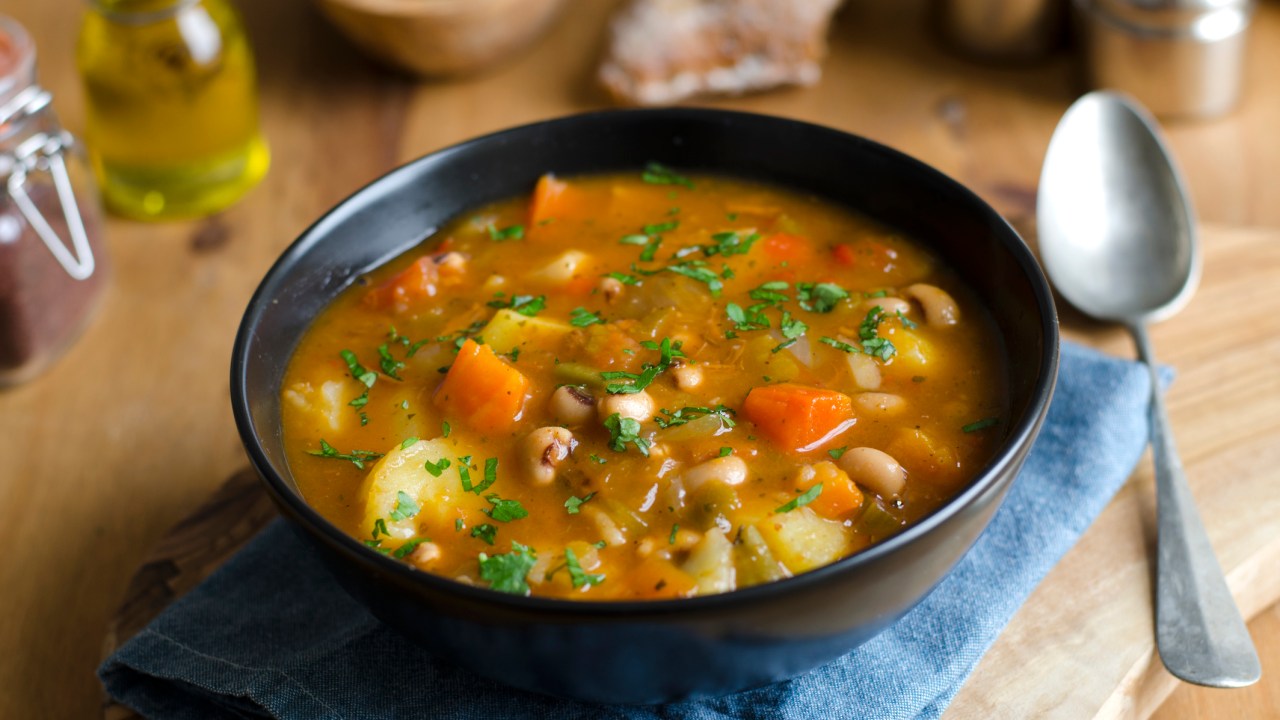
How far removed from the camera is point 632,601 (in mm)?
2234

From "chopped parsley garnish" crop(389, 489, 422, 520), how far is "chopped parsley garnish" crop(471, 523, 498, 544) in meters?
0.14

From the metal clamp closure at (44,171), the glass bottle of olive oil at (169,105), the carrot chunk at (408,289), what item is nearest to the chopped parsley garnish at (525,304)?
the carrot chunk at (408,289)

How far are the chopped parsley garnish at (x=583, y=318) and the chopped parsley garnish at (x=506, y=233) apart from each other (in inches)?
17.0

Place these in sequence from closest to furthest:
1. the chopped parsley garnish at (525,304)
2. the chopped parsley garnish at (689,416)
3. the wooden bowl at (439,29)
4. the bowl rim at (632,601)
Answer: the bowl rim at (632,601)
the chopped parsley garnish at (689,416)
the chopped parsley garnish at (525,304)
the wooden bowl at (439,29)

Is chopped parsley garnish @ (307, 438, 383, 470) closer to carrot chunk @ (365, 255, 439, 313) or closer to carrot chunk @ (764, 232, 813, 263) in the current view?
carrot chunk @ (365, 255, 439, 313)

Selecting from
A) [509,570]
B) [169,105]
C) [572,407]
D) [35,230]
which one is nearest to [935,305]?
[572,407]

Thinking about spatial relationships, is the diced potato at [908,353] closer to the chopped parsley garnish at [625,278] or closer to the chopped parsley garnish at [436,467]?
the chopped parsley garnish at [625,278]

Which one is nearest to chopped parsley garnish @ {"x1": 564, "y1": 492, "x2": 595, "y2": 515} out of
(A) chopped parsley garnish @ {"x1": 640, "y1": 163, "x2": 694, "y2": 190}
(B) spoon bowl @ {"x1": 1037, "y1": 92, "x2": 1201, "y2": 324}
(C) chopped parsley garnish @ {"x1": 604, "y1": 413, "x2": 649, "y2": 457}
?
(C) chopped parsley garnish @ {"x1": 604, "y1": 413, "x2": 649, "y2": 457}

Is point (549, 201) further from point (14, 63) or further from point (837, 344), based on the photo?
point (14, 63)

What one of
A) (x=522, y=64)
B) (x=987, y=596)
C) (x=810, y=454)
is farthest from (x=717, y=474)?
(x=522, y=64)

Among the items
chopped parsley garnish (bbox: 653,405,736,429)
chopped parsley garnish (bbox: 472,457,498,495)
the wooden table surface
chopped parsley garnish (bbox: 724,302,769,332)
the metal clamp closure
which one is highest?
chopped parsley garnish (bbox: 653,405,736,429)

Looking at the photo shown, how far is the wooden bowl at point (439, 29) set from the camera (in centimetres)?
525

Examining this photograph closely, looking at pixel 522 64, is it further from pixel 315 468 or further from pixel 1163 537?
pixel 1163 537

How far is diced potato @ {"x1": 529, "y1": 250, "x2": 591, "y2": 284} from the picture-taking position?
11.1ft
